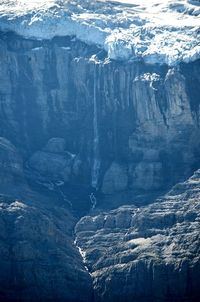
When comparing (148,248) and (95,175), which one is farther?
(95,175)

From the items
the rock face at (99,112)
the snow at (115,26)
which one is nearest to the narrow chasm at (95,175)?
the rock face at (99,112)

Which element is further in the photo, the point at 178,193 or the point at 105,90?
the point at 105,90

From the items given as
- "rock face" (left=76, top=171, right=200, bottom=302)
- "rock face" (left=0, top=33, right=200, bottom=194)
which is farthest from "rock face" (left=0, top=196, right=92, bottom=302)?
"rock face" (left=0, top=33, right=200, bottom=194)

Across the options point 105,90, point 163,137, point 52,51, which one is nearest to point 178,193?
point 163,137

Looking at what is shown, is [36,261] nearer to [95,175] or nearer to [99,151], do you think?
[95,175]

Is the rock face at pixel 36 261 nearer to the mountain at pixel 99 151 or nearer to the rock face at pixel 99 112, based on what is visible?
the mountain at pixel 99 151

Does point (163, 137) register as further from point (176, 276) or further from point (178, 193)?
point (176, 276)

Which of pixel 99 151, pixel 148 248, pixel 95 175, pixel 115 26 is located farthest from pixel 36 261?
pixel 115 26

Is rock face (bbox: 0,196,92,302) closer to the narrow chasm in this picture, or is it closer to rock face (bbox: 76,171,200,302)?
the narrow chasm
